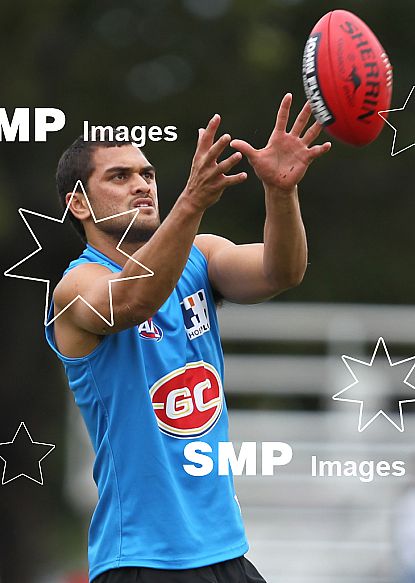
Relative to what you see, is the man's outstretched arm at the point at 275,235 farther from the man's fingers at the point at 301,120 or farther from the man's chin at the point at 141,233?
the man's chin at the point at 141,233

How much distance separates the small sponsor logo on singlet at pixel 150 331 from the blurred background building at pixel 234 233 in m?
6.76

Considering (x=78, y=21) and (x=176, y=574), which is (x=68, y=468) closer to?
(x=78, y=21)

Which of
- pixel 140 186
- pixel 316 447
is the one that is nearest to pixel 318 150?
pixel 140 186

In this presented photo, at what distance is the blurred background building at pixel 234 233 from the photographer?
38.6ft

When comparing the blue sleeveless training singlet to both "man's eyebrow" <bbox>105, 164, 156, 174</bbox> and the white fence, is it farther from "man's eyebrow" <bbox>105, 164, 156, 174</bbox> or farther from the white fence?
the white fence

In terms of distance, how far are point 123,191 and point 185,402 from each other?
72 cm

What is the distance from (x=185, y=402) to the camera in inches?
169

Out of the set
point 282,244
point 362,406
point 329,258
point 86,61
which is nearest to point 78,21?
point 86,61

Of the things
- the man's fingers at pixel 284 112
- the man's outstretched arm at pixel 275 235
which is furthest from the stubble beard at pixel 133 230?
the man's fingers at pixel 284 112

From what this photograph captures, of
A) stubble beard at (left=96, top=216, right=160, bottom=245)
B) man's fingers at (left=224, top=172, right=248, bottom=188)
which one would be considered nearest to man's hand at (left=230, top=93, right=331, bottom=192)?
man's fingers at (left=224, top=172, right=248, bottom=188)

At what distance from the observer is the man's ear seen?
4539mm

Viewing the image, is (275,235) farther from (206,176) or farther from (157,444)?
(157,444)

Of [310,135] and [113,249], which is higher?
[310,135]

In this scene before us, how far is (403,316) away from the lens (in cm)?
1257
